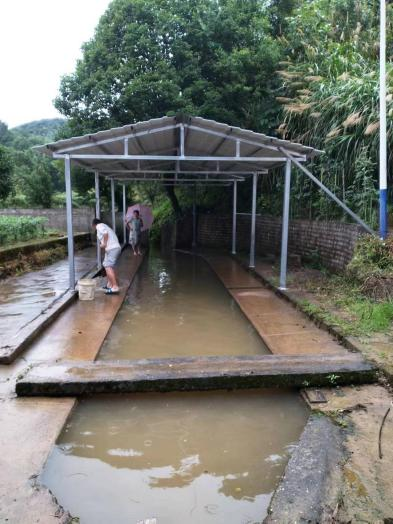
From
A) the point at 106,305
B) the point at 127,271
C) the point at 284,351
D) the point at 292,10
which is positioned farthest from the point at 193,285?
the point at 292,10

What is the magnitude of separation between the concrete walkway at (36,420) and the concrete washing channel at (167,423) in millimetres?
11

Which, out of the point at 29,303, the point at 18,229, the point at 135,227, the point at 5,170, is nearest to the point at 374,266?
the point at 29,303

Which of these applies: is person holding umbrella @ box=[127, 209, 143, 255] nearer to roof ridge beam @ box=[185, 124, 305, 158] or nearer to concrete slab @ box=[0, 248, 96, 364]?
concrete slab @ box=[0, 248, 96, 364]

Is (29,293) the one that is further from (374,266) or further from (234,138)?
(374,266)

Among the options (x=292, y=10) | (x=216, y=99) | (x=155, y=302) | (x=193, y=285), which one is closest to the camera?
Result: (x=155, y=302)

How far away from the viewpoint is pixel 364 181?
8.60 meters

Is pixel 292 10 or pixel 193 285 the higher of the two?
pixel 292 10

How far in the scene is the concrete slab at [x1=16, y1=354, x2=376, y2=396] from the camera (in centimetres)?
399

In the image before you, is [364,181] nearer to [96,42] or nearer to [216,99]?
[216,99]

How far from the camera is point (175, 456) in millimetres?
3184

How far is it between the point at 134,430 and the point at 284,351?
2168 mm

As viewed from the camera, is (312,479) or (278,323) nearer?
(312,479)

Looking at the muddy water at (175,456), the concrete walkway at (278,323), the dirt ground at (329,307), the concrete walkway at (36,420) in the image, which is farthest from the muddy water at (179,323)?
the muddy water at (175,456)

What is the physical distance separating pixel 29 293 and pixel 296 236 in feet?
21.8
